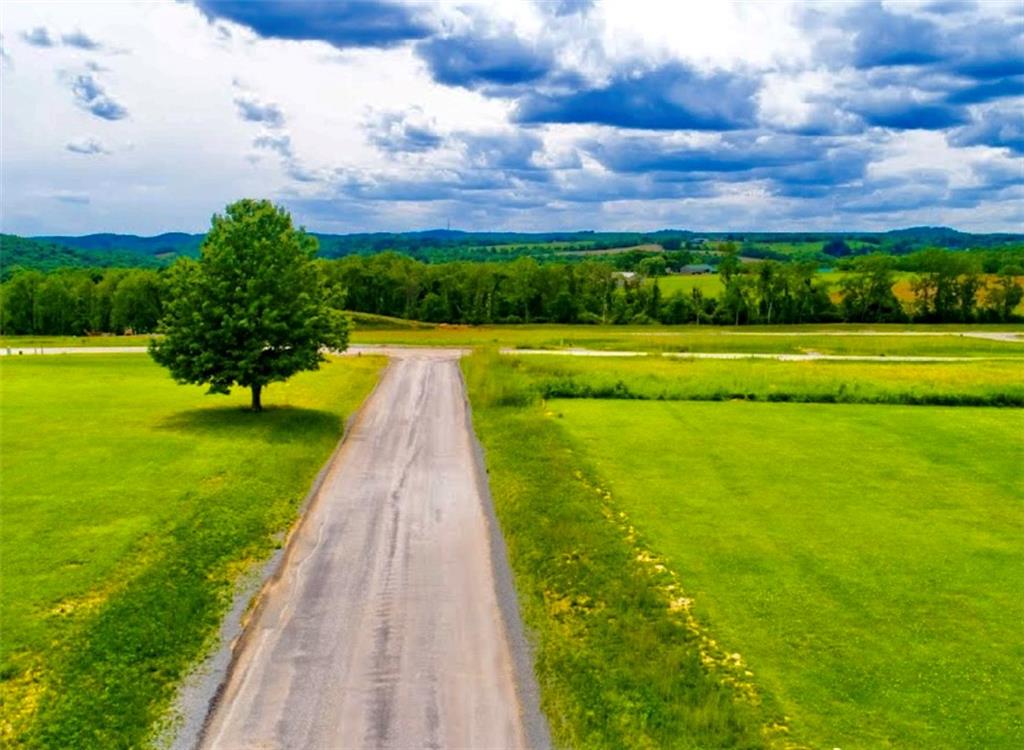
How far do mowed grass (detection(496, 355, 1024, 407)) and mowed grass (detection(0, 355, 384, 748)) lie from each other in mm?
17050

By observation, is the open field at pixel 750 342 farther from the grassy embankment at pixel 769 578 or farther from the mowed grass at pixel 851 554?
the grassy embankment at pixel 769 578

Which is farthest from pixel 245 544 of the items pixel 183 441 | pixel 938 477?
pixel 938 477

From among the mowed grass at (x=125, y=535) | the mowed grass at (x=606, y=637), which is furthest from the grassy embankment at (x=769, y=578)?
the mowed grass at (x=125, y=535)

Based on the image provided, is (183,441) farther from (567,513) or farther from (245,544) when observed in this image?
(567,513)

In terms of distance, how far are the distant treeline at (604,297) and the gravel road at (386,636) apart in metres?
109

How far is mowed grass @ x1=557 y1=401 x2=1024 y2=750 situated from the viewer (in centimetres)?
1630

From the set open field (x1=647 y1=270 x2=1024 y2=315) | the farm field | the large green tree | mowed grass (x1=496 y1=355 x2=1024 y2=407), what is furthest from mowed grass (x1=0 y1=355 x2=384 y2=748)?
open field (x1=647 y1=270 x2=1024 y2=315)

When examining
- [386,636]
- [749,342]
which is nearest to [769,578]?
[386,636]

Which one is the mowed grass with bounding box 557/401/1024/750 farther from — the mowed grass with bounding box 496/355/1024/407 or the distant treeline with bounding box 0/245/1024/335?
the distant treeline with bounding box 0/245/1024/335

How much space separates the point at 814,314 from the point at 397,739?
139 metres

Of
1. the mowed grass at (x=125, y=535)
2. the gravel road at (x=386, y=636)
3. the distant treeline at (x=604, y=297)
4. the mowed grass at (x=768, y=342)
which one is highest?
the distant treeline at (x=604, y=297)

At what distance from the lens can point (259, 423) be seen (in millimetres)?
41688

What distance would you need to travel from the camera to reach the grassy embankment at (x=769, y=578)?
1591cm

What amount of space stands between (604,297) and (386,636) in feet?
446
